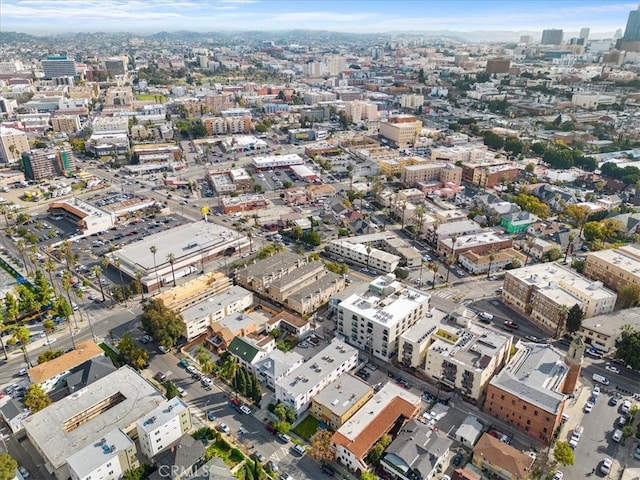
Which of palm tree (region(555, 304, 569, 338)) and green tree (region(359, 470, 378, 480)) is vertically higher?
palm tree (region(555, 304, 569, 338))

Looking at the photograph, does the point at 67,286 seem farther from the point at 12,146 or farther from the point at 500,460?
the point at 12,146

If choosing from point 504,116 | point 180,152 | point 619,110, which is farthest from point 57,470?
point 619,110

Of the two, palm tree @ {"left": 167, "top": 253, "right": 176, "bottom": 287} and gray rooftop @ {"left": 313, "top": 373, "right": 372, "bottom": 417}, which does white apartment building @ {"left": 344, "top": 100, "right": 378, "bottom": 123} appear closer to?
palm tree @ {"left": 167, "top": 253, "right": 176, "bottom": 287}

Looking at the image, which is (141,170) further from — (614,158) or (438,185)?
(614,158)

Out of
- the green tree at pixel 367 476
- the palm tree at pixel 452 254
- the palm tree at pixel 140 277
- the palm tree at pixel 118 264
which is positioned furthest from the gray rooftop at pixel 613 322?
the palm tree at pixel 118 264

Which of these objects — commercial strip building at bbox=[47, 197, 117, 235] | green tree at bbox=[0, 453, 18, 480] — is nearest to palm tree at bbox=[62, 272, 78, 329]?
commercial strip building at bbox=[47, 197, 117, 235]
